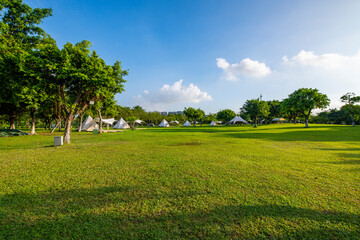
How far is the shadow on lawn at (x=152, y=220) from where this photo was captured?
2408mm

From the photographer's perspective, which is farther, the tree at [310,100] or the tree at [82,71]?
the tree at [310,100]

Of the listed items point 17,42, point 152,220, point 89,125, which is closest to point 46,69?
point 17,42

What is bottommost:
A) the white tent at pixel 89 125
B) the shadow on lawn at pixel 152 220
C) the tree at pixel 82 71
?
the shadow on lawn at pixel 152 220

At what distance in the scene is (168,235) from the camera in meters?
2.35

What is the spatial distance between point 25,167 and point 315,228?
30.6ft

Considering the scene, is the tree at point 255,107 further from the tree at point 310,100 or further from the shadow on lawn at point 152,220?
the shadow on lawn at point 152,220

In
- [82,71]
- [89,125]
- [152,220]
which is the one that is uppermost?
[82,71]

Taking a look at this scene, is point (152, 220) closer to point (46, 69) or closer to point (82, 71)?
point (82, 71)

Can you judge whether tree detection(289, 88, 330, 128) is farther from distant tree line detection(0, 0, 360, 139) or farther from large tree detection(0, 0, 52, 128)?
large tree detection(0, 0, 52, 128)

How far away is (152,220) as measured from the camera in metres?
2.74

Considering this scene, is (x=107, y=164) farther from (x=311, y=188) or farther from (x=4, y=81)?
(x=4, y=81)

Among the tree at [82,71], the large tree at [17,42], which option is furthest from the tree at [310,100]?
the large tree at [17,42]

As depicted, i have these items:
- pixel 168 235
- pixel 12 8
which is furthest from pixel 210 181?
pixel 12 8

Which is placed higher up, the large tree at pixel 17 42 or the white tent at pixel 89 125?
the large tree at pixel 17 42
